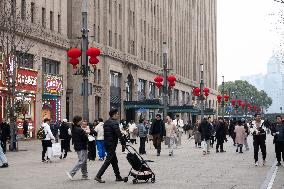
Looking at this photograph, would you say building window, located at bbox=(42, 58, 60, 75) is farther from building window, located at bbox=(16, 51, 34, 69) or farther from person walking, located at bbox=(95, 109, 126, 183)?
person walking, located at bbox=(95, 109, 126, 183)

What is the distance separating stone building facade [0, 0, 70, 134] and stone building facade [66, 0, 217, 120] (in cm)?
297

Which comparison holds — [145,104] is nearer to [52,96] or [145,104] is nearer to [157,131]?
[52,96]

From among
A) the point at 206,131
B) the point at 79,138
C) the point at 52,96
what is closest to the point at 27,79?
the point at 52,96

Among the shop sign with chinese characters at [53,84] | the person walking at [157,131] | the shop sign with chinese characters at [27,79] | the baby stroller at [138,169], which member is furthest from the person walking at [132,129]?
the baby stroller at [138,169]

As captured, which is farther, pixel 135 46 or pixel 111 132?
pixel 135 46

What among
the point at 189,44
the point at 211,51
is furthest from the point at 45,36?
the point at 211,51

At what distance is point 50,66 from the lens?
4681 cm

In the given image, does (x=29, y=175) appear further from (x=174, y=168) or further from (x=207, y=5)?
(x=207, y=5)

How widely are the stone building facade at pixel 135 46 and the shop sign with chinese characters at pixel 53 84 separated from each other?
11.7 feet

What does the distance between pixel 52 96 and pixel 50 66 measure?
2455 mm

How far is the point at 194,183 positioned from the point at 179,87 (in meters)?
74.6

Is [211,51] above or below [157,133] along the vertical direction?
above

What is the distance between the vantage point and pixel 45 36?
44406mm

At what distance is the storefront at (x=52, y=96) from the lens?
45.4m
